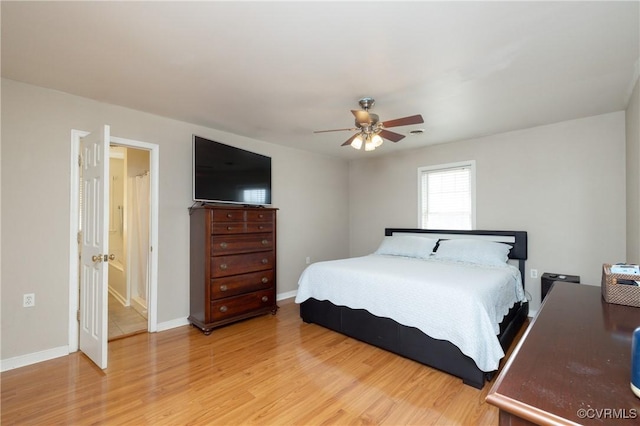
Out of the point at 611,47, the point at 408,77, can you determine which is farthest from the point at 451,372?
the point at 611,47

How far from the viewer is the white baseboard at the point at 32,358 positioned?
2.44m

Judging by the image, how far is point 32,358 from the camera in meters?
2.55

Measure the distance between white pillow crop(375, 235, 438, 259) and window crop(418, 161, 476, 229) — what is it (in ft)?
1.49

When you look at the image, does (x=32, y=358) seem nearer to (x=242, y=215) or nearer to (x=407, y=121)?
(x=242, y=215)

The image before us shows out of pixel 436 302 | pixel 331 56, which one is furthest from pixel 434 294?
pixel 331 56

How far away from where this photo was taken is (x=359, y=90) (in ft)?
8.62

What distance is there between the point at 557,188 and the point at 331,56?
10.6ft

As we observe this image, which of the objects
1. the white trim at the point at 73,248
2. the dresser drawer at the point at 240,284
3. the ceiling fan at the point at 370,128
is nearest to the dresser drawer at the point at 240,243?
the dresser drawer at the point at 240,284

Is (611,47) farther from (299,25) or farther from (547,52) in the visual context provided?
(299,25)

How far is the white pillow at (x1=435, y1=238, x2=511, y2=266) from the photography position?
3521mm

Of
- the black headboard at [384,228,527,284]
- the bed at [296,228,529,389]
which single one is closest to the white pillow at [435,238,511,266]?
the bed at [296,228,529,389]

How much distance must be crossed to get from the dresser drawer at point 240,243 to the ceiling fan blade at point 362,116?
1.92 m

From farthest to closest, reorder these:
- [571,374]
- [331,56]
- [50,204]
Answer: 1. [50,204]
2. [331,56]
3. [571,374]

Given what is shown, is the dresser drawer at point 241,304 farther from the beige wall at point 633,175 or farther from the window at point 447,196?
the beige wall at point 633,175
